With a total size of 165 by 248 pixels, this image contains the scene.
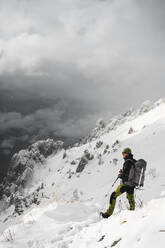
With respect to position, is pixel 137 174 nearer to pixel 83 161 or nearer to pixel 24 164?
pixel 83 161

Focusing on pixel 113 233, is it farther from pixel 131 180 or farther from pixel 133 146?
pixel 133 146

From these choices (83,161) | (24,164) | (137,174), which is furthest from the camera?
(24,164)

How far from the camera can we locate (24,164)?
312 feet

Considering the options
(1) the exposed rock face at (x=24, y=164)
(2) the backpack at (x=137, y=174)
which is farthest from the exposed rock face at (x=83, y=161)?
(2) the backpack at (x=137, y=174)

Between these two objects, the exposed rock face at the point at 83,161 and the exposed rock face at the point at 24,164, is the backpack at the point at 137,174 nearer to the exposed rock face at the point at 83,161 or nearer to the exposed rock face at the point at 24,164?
the exposed rock face at the point at 83,161

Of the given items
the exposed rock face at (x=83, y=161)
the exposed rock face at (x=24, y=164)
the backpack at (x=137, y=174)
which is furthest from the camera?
the exposed rock face at (x=24, y=164)

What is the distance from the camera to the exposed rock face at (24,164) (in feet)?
253

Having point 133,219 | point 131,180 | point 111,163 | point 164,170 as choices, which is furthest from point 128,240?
point 111,163

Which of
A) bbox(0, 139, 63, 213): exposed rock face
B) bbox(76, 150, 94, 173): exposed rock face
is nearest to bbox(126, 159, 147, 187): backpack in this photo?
bbox(76, 150, 94, 173): exposed rock face

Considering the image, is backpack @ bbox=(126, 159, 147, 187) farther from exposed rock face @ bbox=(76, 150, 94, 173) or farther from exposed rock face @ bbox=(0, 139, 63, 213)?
exposed rock face @ bbox=(0, 139, 63, 213)

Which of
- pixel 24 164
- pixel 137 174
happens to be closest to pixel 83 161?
pixel 137 174

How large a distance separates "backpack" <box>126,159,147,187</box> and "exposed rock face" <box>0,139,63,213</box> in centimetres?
6550

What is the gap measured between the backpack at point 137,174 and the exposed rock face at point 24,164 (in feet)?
215

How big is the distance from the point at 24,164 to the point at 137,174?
3684 inches
